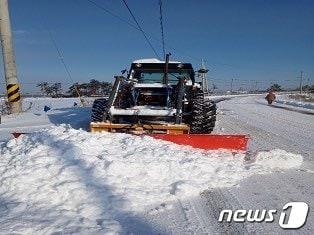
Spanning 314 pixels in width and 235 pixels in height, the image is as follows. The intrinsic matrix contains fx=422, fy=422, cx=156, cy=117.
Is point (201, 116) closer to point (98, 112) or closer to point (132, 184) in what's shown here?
point (98, 112)

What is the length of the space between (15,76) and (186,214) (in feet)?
40.7

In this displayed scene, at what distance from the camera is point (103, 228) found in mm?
3613

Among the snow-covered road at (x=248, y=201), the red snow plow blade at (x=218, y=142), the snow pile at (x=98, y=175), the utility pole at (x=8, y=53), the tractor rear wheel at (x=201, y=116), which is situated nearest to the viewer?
the snow-covered road at (x=248, y=201)

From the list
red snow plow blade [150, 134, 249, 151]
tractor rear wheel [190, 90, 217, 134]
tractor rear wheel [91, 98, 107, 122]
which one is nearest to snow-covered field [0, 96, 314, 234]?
red snow plow blade [150, 134, 249, 151]

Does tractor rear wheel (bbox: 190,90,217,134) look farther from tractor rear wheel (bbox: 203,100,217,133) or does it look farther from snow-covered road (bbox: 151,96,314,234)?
snow-covered road (bbox: 151,96,314,234)

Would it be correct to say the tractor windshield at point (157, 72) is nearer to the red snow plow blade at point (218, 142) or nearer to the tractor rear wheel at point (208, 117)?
the tractor rear wheel at point (208, 117)

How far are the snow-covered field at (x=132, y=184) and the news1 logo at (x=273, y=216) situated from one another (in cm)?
9

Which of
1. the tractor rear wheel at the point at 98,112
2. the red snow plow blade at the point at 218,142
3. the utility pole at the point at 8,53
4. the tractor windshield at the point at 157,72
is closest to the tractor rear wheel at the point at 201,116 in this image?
the tractor rear wheel at the point at 98,112

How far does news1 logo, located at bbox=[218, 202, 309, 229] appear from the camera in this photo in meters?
3.73

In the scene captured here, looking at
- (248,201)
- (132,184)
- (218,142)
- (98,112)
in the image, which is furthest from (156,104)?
(248,201)

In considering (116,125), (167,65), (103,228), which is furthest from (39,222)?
(167,65)

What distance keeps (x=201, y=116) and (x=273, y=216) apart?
197 inches

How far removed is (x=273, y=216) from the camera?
390 centimetres

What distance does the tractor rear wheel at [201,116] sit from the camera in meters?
8.80
